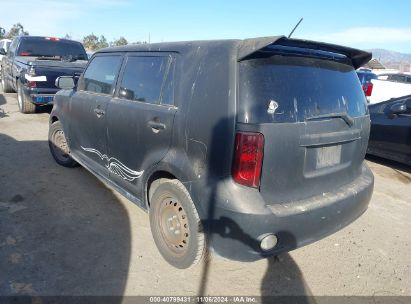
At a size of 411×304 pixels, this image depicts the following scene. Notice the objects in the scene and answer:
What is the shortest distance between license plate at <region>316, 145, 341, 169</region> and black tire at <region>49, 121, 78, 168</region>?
11.9ft

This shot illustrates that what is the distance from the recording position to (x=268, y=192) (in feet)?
7.82

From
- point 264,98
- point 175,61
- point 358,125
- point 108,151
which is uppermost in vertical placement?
point 175,61

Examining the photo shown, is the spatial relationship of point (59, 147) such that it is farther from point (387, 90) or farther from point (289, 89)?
point (387, 90)

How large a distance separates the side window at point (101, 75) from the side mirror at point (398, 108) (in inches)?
176

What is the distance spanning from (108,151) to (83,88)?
1143 mm

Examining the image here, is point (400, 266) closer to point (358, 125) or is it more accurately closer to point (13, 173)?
point (358, 125)

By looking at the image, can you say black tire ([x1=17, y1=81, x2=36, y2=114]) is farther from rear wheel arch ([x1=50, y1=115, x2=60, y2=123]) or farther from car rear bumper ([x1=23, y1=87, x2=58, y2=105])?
rear wheel arch ([x1=50, y1=115, x2=60, y2=123])

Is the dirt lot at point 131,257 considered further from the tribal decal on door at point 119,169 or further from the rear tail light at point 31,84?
the rear tail light at point 31,84

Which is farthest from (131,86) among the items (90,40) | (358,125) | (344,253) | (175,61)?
(90,40)

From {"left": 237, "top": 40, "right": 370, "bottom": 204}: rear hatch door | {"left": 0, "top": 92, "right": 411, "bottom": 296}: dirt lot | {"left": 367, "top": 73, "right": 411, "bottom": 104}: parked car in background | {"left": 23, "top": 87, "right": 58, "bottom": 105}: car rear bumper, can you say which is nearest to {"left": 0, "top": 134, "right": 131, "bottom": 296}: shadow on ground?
{"left": 0, "top": 92, "right": 411, "bottom": 296}: dirt lot

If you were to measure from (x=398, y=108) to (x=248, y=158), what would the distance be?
440 cm

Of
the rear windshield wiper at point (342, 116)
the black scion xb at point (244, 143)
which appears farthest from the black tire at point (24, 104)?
the rear windshield wiper at point (342, 116)

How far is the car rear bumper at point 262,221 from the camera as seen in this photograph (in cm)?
231

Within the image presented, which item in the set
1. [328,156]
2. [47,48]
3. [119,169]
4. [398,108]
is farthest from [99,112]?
[47,48]
